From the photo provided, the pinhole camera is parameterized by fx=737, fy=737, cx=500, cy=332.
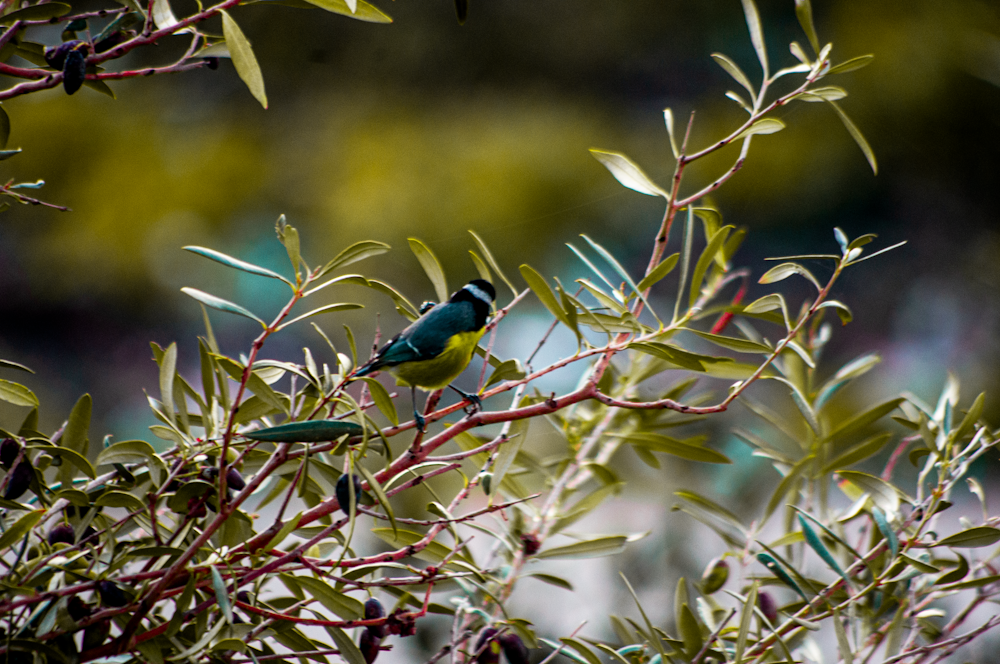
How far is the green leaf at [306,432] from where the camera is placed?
324 mm

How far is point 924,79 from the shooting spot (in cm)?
223

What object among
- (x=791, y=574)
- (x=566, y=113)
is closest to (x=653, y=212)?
(x=566, y=113)

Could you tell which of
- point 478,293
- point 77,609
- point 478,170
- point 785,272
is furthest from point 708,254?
point 478,170

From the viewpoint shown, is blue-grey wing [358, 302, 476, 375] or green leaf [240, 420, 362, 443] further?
blue-grey wing [358, 302, 476, 375]

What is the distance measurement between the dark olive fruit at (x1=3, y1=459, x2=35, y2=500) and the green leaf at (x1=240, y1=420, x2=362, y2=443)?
13 centimetres

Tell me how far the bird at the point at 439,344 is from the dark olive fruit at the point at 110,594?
0.16m

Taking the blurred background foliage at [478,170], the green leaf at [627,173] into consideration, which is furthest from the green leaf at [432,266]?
the blurred background foliage at [478,170]

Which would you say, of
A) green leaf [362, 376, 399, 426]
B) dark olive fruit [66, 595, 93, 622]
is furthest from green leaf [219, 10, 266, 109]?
dark olive fruit [66, 595, 93, 622]

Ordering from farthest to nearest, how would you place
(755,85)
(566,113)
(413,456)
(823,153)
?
(755,85) → (566,113) → (823,153) → (413,456)

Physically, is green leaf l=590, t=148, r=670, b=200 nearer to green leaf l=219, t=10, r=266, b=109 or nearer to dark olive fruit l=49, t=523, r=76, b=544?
green leaf l=219, t=10, r=266, b=109

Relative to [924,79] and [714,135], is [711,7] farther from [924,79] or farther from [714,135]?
[924,79]

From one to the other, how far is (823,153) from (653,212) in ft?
1.87

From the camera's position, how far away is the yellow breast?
451 mm

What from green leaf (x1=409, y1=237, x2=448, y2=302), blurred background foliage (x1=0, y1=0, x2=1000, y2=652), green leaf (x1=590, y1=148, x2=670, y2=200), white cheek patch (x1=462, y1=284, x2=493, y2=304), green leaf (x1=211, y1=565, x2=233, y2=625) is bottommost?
blurred background foliage (x1=0, y1=0, x2=1000, y2=652)
